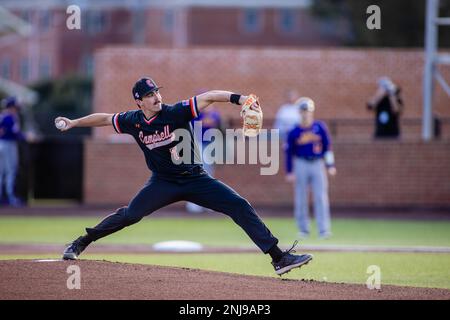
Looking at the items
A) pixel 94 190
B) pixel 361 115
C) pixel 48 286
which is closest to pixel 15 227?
pixel 94 190

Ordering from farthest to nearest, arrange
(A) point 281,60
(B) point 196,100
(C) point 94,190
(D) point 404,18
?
(D) point 404,18, (A) point 281,60, (C) point 94,190, (B) point 196,100

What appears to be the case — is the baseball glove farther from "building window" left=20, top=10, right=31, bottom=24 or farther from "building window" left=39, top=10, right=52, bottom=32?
"building window" left=20, top=10, right=31, bottom=24

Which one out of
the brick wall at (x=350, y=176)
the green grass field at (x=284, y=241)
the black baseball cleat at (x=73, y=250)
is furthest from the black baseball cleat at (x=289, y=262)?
the brick wall at (x=350, y=176)

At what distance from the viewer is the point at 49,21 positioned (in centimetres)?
6444

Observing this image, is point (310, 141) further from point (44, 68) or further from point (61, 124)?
point (44, 68)

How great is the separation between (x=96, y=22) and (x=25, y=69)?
22.7ft

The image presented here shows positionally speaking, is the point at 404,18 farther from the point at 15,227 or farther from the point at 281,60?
the point at 15,227

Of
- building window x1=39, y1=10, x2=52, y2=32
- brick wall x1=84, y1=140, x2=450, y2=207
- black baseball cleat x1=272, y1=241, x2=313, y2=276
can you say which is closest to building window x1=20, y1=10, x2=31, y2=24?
building window x1=39, y1=10, x2=52, y2=32

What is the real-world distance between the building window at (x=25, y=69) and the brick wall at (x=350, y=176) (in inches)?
1794

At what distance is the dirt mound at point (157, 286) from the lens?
28.7 feet

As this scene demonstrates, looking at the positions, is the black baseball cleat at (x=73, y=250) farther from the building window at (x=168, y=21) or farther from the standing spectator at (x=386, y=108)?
the building window at (x=168, y=21)

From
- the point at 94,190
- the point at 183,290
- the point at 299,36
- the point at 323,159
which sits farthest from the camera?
the point at 299,36

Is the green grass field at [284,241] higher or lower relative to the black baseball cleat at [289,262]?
lower
